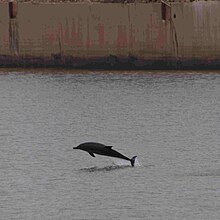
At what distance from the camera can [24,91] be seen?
91.5 metres

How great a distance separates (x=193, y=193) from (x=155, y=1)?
164 feet

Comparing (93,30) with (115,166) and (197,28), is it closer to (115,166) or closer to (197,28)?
(197,28)

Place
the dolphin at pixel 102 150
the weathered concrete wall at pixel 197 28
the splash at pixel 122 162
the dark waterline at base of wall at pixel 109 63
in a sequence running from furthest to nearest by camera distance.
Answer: the dark waterline at base of wall at pixel 109 63 < the weathered concrete wall at pixel 197 28 < the splash at pixel 122 162 < the dolphin at pixel 102 150

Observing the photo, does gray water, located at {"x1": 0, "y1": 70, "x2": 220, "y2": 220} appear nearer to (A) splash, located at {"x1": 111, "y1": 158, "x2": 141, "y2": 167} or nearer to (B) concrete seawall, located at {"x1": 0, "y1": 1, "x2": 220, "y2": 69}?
(A) splash, located at {"x1": 111, "y1": 158, "x2": 141, "y2": 167}

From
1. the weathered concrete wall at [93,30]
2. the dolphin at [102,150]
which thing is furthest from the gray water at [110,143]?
the weathered concrete wall at [93,30]

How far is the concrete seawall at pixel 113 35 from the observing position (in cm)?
9812

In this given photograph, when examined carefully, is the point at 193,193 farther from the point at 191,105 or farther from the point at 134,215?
the point at 191,105

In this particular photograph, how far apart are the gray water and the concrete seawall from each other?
3.25ft

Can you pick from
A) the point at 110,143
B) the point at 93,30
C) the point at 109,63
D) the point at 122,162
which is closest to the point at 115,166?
the point at 122,162

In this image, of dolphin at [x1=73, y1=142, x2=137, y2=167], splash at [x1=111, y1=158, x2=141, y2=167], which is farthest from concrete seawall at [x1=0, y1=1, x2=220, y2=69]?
dolphin at [x1=73, y1=142, x2=137, y2=167]

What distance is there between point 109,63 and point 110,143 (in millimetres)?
34880

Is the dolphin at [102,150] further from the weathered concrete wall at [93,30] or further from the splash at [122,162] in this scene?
the weathered concrete wall at [93,30]

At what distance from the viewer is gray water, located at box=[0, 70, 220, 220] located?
49000 millimetres

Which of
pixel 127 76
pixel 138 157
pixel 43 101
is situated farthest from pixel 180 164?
pixel 127 76
